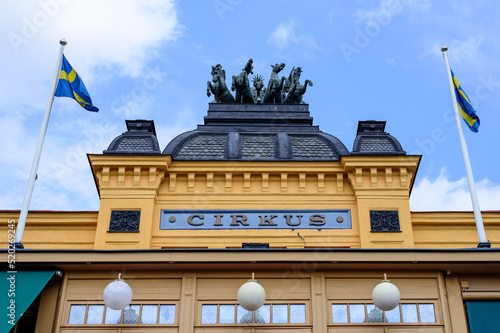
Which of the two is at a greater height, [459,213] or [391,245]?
[459,213]

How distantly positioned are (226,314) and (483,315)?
17.0ft

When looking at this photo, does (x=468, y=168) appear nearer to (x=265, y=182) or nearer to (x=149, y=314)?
(x=265, y=182)

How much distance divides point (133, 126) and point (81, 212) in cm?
409

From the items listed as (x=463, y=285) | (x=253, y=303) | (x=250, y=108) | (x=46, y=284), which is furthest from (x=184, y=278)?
(x=250, y=108)

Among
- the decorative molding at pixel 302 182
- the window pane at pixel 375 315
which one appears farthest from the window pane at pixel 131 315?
the decorative molding at pixel 302 182

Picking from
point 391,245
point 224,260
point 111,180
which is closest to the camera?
point 224,260

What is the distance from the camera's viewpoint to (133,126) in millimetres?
23266

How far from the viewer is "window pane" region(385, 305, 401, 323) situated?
12.5m

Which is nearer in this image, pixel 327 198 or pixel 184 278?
pixel 184 278

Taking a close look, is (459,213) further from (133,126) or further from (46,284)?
(46,284)

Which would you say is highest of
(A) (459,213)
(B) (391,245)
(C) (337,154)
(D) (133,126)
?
(D) (133,126)

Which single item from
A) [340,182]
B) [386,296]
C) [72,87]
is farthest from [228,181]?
[386,296]

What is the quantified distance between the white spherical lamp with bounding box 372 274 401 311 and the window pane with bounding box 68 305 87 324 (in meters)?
5.86

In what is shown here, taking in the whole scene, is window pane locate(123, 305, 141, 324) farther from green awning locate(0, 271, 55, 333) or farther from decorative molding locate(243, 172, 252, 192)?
decorative molding locate(243, 172, 252, 192)
